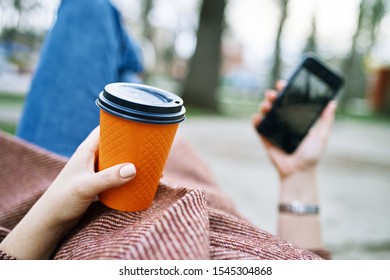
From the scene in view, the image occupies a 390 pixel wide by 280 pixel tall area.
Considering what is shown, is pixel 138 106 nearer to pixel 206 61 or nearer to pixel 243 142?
pixel 243 142

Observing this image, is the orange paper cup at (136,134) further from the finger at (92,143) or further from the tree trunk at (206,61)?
the tree trunk at (206,61)

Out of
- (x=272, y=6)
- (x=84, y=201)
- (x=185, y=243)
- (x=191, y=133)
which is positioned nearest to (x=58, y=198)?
(x=84, y=201)

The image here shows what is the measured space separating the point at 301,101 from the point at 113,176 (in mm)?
956

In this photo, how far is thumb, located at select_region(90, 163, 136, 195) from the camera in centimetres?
61

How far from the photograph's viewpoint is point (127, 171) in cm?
61

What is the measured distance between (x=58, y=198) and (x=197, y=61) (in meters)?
8.47

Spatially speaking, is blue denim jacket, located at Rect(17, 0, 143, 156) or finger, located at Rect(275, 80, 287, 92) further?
finger, located at Rect(275, 80, 287, 92)

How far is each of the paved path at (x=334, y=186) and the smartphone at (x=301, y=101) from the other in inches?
32.1

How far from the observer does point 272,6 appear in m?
14.8

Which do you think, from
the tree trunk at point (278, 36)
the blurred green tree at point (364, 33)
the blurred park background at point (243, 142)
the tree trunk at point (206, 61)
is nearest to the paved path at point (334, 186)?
the blurred park background at point (243, 142)

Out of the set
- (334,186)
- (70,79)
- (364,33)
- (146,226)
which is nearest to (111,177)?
A: (146,226)

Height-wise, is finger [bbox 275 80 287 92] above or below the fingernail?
above

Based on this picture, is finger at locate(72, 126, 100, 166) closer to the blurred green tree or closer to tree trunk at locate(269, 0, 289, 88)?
the blurred green tree

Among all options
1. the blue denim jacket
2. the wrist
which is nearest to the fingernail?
the blue denim jacket
